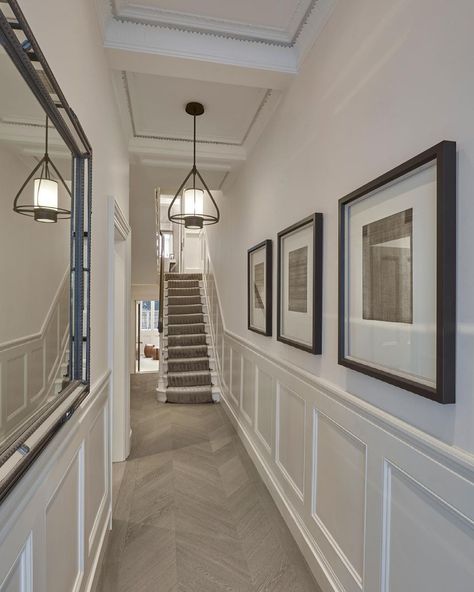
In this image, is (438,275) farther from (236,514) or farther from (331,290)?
(236,514)

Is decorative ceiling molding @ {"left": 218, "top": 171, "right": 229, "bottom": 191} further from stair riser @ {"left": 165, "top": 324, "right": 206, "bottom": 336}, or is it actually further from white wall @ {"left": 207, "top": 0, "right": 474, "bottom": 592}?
stair riser @ {"left": 165, "top": 324, "right": 206, "bottom": 336}

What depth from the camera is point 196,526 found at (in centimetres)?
226

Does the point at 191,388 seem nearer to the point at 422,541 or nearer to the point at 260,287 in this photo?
the point at 260,287

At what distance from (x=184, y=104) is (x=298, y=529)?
2808 millimetres

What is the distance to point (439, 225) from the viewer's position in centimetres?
101

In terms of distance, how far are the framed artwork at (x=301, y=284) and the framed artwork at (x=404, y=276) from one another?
27 cm

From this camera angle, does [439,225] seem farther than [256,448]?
No

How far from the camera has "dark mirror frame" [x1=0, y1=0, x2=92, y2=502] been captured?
738mm

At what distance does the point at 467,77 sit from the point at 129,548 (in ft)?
8.27

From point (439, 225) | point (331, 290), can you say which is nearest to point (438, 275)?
point (439, 225)

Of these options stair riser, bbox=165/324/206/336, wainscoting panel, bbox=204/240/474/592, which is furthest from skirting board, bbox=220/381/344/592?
stair riser, bbox=165/324/206/336

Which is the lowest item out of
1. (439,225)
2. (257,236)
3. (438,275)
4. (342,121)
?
(438,275)

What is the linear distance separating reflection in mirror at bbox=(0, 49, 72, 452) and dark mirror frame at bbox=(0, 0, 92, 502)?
0.9 inches

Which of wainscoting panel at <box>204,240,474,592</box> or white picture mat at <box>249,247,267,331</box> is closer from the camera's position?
wainscoting panel at <box>204,240,474,592</box>
